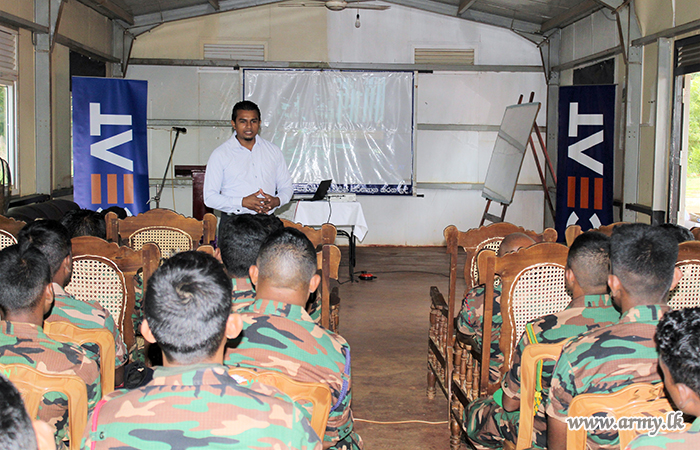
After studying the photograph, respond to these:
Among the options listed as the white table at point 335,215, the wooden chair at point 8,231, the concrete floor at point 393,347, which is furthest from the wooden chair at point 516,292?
the white table at point 335,215

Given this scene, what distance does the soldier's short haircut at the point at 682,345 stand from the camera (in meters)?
1.04

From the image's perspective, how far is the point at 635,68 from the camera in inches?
228

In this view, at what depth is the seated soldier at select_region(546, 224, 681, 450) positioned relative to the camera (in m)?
1.43

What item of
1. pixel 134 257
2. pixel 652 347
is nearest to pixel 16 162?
pixel 134 257

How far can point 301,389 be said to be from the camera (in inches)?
51.5

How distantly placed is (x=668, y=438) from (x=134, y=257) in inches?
78.4

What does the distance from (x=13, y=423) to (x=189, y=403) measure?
0.92ft

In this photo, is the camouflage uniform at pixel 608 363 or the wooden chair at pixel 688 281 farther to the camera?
the wooden chair at pixel 688 281

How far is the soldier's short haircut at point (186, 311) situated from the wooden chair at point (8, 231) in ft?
8.81

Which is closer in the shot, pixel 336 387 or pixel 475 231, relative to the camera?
pixel 336 387

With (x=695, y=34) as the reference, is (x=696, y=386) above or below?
below

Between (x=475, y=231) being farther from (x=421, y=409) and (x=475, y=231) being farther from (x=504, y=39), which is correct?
(x=504, y=39)

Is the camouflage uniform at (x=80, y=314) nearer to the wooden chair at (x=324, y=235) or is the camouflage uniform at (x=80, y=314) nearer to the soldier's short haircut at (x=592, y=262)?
the wooden chair at (x=324, y=235)

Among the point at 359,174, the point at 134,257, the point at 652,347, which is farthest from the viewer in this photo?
the point at 359,174
